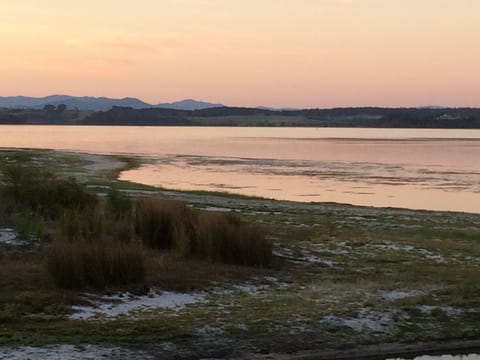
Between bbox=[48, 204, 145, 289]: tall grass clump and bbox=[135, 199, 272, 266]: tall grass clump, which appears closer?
bbox=[48, 204, 145, 289]: tall grass clump

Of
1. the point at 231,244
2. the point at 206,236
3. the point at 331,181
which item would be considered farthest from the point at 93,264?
the point at 331,181

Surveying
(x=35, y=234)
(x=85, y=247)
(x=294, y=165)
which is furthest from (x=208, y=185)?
(x=85, y=247)

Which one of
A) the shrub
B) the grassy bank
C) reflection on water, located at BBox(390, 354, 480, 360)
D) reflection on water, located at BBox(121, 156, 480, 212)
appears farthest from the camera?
reflection on water, located at BBox(121, 156, 480, 212)

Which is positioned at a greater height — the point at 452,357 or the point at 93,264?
the point at 93,264

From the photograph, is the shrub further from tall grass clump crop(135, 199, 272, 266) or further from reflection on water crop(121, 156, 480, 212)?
reflection on water crop(121, 156, 480, 212)

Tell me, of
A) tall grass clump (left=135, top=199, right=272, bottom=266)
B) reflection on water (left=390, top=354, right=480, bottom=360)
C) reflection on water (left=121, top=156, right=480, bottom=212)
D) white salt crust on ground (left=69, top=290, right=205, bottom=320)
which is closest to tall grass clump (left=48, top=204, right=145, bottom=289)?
white salt crust on ground (left=69, top=290, right=205, bottom=320)

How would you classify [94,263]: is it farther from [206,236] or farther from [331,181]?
[331,181]

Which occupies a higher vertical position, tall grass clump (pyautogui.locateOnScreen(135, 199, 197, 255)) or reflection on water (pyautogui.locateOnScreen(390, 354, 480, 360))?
tall grass clump (pyautogui.locateOnScreen(135, 199, 197, 255))

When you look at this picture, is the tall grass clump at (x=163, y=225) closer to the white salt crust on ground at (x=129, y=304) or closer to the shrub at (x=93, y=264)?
the shrub at (x=93, y=264)

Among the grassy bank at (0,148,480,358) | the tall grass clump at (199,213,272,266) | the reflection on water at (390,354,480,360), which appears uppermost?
the tall grass clump at (199,213,272,266)

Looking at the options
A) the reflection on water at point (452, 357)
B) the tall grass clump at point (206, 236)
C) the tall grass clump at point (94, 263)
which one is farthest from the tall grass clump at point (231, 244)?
the reflection on water at point (452, 357)

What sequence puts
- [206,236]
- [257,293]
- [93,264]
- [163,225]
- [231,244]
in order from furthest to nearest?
[163,225] < [206,236] < [231,244] < [257,293] < [93,264]

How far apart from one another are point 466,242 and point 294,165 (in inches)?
1897

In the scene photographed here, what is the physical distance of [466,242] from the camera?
18.2 m
